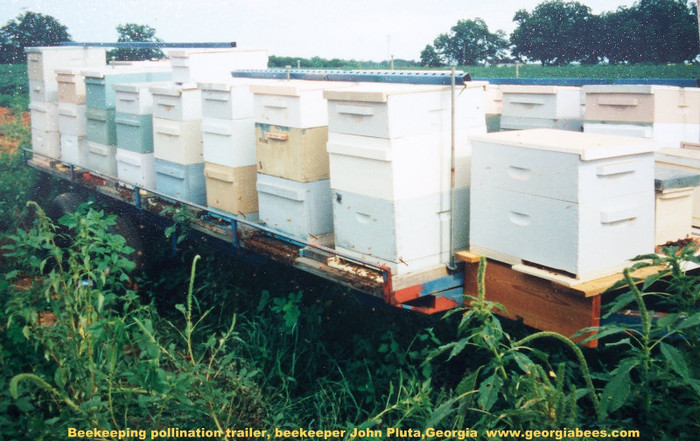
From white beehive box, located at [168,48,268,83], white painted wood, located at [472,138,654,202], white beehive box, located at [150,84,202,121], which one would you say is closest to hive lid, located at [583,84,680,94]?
white painted wood, located at [472,138,654,202]

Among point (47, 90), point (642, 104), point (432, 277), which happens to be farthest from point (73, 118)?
point (642, 104)

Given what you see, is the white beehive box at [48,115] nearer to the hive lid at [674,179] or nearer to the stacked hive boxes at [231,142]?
the stacked hive boxes at [231,142]

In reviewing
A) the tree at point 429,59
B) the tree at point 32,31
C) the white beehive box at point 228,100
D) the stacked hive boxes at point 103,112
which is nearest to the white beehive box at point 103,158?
the stacked hive boxes at point 103,112

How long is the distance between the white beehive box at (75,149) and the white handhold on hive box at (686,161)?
21.7 feet

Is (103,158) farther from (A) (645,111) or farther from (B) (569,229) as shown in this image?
(B) (569,229)

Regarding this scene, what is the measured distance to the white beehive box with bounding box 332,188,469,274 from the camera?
4121mm

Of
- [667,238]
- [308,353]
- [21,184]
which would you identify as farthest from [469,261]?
[21,184]

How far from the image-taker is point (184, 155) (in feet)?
20.3

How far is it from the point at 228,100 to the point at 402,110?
191 centimetres

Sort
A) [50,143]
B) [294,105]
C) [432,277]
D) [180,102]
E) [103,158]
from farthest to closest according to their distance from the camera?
1. [50,143]
2. [103,158]
3. [180,102]
4. [294,105]
5. [432,277]

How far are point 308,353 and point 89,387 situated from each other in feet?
6.48

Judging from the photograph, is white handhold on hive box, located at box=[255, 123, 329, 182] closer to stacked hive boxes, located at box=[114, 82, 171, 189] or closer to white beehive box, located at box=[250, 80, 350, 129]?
white beehive box, located at box=[250, 80, 350, 129]

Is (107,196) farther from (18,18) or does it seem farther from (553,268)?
(18,18)

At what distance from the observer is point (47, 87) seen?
8883 mm
